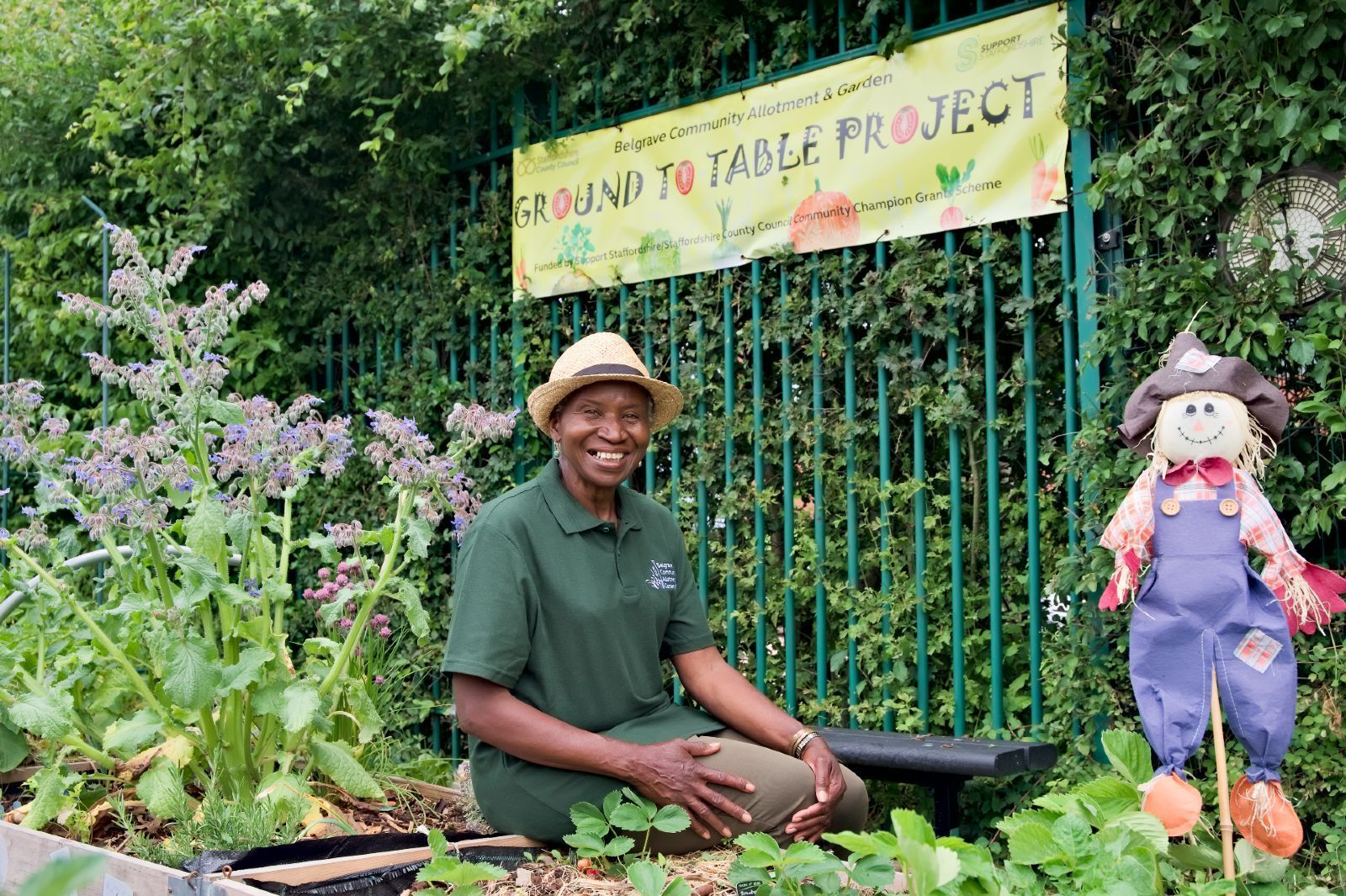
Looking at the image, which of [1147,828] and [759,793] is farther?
[759,793]

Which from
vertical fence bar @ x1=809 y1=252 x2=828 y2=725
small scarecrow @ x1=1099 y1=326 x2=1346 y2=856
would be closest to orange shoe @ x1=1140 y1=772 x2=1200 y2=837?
small scarecrow @ x1=1099 y1=326 x2=1346 y2=856

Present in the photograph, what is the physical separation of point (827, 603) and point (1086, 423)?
117 cm

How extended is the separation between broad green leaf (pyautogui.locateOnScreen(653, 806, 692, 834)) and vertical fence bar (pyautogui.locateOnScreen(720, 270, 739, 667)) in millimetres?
1984

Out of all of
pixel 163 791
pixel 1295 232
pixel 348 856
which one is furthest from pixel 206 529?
pixel 1295 232

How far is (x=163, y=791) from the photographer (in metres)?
3.29

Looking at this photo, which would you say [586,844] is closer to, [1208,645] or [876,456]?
[1208,645]

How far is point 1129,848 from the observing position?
1.96 metres

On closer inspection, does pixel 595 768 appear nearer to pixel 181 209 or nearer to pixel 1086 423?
pixel 1086 423

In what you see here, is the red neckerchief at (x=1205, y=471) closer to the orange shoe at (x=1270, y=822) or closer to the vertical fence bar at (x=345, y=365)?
the orange shoe at (x=1270, y=822)

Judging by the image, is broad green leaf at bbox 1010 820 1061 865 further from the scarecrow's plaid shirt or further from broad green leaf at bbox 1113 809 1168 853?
the scarecrow's plaid shirt

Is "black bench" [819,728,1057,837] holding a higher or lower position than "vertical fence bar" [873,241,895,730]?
lower

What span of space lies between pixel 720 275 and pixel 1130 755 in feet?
9.51

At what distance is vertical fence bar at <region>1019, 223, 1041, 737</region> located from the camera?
3848 mm

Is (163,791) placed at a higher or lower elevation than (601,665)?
lower
